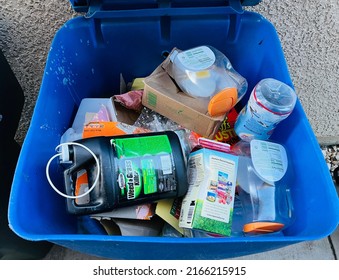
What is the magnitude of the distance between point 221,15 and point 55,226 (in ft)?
2.21

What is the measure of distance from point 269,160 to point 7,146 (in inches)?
27.3

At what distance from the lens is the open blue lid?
2.91 ft

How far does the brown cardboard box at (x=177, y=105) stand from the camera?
88 centimetres

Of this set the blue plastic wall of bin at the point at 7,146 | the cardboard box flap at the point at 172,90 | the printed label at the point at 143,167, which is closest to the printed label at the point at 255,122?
the cardboard box flap at the point at 172,90

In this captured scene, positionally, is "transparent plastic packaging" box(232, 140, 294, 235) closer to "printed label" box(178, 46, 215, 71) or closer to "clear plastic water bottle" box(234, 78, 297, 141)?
"clear plastic water bottle" box(234, 78, 297, 141)

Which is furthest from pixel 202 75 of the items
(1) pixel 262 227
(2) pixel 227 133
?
(1) pixel 262 227

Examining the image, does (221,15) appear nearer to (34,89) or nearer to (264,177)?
(264,177)

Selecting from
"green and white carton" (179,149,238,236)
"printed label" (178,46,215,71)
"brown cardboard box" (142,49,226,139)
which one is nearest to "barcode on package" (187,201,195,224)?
"green and white carton" (179,149,238,236)

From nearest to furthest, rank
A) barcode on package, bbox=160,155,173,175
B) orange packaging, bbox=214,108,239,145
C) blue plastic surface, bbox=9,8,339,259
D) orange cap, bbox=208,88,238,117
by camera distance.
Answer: blue plastic surface, bbox=9,8,339,259 → barcode on package, bbox=160,155,173,175 → orange cap, bbox=208,88,238,117 → orange packaging, bbox=214,108,239,145

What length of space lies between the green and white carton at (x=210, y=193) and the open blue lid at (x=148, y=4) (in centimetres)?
40

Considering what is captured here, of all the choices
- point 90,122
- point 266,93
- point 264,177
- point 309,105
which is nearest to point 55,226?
point 90,122

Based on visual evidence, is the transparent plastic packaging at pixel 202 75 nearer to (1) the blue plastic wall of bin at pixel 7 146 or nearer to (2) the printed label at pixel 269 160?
(2) the printed label at pixel 269 160

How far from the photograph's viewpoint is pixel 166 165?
2.43 feet

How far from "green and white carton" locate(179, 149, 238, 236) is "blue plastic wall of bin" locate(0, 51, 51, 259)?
1.68ft
